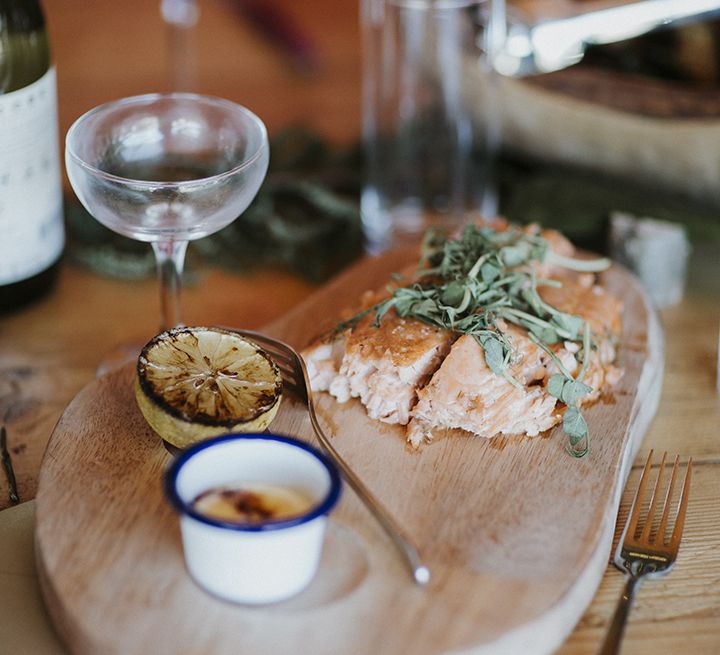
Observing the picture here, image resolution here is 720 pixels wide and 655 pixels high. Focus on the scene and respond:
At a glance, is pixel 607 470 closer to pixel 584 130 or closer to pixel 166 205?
pixel 166 205

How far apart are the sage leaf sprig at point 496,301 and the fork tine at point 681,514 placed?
A: 16cm

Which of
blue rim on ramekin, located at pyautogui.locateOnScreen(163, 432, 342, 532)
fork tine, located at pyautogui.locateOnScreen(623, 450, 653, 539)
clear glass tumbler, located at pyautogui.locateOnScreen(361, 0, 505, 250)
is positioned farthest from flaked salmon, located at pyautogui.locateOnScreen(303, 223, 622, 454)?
clear glass tumbler, located at pyautogui.locateOnScreen(361, 0, 505, 250)

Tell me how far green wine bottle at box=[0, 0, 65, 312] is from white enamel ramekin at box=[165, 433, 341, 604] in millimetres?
796

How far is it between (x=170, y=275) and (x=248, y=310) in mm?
382

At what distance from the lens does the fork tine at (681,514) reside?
1434 mm

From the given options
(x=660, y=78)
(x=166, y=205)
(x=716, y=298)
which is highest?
(x=166, y=205)

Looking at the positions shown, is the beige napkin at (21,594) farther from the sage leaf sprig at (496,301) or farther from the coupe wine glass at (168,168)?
the sage leaf sprig at (496,301)

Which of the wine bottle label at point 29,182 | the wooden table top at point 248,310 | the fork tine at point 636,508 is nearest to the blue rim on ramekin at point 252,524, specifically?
the wooden table top at point 248,310

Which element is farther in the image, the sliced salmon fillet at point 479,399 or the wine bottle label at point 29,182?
the wine bottle label at point 29,182

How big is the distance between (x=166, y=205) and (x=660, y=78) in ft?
4.52

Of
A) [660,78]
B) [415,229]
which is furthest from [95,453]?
[660,78]

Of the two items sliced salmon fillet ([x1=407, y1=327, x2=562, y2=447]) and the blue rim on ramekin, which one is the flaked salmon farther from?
the blue rim on ramekin

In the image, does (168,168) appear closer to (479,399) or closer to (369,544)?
(479,399)

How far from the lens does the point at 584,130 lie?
230 cm
